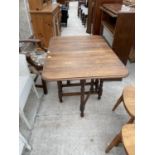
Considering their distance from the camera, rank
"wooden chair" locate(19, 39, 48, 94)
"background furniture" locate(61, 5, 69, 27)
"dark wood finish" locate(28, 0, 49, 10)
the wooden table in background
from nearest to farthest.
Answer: the wooden table in background < "wooden chair" locate(19, 39, 48, 94) < "dark wood finish" locate(28, 0, 49, 10) < "background furniture" locate(61, 5, 69, 27)

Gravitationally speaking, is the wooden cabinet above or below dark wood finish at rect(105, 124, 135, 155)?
above

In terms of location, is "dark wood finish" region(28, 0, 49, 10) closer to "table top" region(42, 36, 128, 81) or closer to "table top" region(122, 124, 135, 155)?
"table top" region(42, 36, 128, 81)

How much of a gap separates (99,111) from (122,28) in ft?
4.03

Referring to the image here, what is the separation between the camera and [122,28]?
214 centimetres

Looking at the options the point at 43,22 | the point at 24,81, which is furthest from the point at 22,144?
the point at 43,22

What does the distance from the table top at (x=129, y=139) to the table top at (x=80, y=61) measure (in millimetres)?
434

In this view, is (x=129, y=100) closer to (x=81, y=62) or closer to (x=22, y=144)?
(x=81, y=62)

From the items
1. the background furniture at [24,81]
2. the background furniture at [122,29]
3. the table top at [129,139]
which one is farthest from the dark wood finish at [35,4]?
the table top at [129,139]

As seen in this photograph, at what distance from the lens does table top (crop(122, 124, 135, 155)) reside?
3.24 ft

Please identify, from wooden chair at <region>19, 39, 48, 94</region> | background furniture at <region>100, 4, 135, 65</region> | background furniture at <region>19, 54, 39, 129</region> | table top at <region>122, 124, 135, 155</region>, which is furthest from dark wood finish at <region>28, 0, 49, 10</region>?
table top at <region>122, 124, 135, 155</region>

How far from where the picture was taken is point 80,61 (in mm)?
1482

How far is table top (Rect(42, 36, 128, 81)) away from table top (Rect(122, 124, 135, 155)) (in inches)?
17.1
